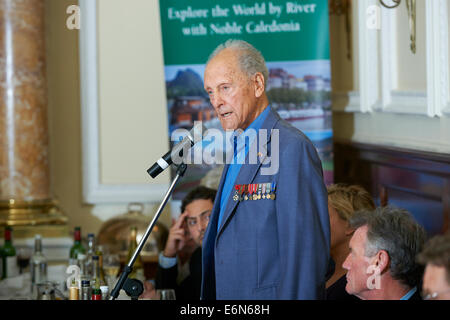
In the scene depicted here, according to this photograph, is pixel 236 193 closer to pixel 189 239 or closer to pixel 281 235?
pixel 281 235

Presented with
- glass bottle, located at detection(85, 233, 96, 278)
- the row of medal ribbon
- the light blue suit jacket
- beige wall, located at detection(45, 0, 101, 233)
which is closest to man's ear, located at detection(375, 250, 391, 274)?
the light blue suit jacket

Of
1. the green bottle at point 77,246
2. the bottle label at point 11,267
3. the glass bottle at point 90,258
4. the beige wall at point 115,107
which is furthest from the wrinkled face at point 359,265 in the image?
the beige wall at point 115,107

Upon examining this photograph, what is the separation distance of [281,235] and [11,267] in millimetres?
2338

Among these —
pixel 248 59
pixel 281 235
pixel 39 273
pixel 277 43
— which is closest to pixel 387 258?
pixel 281 235

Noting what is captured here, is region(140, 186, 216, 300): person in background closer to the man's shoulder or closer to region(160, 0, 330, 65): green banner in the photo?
region(160, 0, 330, 65): green banner

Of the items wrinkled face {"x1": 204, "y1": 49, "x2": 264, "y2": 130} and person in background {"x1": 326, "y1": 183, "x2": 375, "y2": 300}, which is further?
person in background {"x1": 326, "y1": 183, "x2": 375, "y2": 300}

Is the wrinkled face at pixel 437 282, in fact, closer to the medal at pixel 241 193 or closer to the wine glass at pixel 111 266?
the medal at pixel 241 193

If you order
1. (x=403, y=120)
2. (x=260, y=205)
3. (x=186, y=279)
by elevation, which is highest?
(x=403, y=120)

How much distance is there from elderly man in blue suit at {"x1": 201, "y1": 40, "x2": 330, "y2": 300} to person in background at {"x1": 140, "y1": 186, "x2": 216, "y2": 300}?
3.91ft

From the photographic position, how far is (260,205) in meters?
2.11

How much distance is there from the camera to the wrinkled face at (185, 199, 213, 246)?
350cm

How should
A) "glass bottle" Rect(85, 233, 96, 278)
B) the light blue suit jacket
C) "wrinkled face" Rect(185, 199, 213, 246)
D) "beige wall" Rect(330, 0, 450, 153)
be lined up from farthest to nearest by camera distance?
"wrinkled face" Rect(185, 199, 213, 246), "glass bottle" Rect(85, 233, 96, 278), "beige wall" Rect(330, 0, 450, 153), the light blue suit jacket

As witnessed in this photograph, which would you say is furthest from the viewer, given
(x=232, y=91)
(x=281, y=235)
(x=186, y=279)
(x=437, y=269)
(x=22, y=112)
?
(x=22, y=112)
